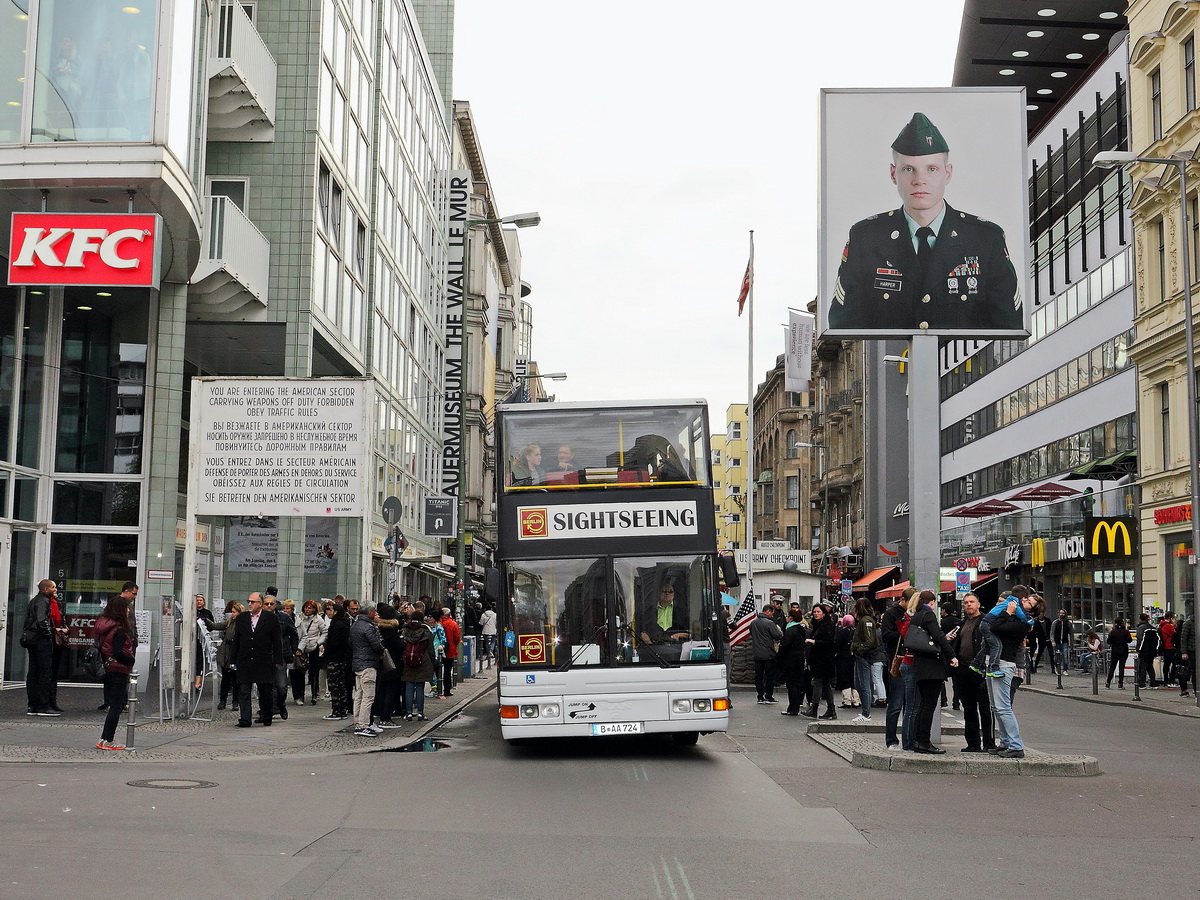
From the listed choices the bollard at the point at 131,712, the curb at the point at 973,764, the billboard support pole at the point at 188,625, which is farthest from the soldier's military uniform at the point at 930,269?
the bollard at the point at 131,712

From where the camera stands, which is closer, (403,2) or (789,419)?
(403,2)

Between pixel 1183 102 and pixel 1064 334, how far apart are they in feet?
45.8

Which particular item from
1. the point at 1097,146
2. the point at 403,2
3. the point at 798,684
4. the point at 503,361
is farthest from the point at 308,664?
the point at 503,361

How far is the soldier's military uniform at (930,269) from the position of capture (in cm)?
2517

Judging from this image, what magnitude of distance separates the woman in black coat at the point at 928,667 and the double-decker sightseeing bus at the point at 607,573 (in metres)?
2.12

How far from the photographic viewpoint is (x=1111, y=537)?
40.3 metres

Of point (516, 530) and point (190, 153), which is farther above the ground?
point (190, 153)

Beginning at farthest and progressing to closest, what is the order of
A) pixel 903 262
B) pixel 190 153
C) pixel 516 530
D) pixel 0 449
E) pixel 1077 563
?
pixel 1077 563, pixel 903 262, pixel 0 449, pixel 190 153, pixel 516 530

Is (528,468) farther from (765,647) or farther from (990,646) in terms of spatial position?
(765,647)

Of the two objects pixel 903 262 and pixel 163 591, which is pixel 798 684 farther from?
pixel 163 591

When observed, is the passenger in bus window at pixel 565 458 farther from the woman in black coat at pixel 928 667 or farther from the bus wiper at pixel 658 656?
the woman in black coat at pixel 928 667

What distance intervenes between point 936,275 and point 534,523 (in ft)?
38.8

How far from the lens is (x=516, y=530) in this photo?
53.5 feet

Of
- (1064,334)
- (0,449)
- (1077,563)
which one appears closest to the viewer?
(0,449)
